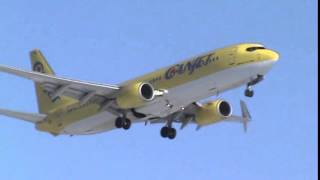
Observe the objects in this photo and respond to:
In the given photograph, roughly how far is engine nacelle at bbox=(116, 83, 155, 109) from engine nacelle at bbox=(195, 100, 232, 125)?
7649mm

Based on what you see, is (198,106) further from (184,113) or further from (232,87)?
(232,87)

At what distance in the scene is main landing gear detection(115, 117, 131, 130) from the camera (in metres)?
58.5

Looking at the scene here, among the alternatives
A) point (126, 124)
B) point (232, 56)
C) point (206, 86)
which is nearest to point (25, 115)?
point (126, 124)

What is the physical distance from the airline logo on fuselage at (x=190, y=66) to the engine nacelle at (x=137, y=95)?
5.42 ft

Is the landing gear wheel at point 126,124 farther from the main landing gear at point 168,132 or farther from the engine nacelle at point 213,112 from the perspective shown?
the engine nacelle at point 213,112

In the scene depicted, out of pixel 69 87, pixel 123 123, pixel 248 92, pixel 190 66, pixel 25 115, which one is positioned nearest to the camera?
pixel 248 92

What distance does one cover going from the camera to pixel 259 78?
181ft

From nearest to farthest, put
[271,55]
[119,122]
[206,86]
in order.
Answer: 1. [271,55]
2. [206,86]
3. [119,122]

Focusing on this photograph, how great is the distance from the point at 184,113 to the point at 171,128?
5.29 ft

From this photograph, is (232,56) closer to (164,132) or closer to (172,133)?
(172,133)

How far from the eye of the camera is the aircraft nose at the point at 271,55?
54.8 meters

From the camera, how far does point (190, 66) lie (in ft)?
184

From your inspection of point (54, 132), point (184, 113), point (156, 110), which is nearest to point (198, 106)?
point (184, 113)

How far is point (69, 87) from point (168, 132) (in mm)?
10317
